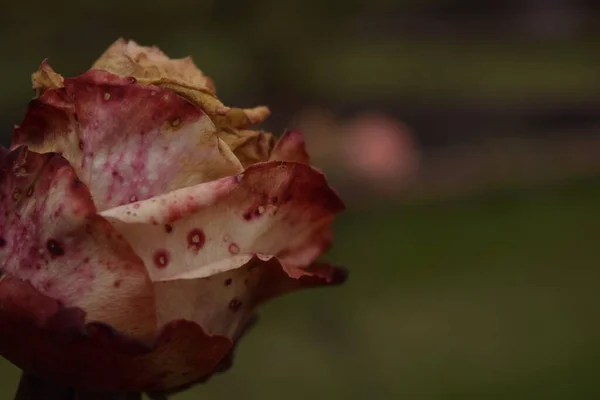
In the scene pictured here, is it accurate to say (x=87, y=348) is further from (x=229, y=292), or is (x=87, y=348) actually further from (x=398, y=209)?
(x=398, y=209)

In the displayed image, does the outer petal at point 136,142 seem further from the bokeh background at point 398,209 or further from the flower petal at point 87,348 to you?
the bokeh background at point 398,209

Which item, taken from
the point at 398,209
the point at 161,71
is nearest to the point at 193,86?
the point at 161,71

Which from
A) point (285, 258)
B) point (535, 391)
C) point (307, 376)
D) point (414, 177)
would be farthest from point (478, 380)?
point (285, 258)

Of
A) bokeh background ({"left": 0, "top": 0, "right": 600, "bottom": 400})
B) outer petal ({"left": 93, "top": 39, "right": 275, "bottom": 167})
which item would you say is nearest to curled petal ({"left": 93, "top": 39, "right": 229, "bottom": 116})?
outer petal ({"left": 93, "top": 39, "right": 275, "bottom": 167})

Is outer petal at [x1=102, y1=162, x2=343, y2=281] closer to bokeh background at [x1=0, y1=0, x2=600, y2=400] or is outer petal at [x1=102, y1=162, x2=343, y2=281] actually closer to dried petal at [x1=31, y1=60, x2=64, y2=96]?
dried petal at [x1=31, y1=60, x2=64, y2=96]

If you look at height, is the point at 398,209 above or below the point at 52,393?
below

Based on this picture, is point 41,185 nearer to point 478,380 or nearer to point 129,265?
point 129,265
